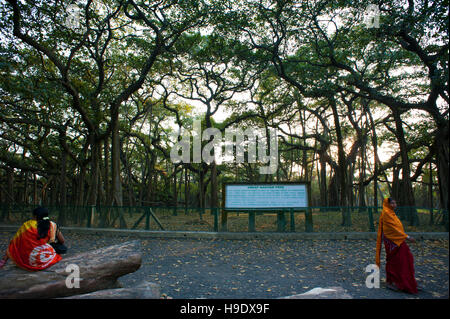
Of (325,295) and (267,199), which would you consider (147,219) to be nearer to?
(267,199)

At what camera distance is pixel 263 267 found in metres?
6.19

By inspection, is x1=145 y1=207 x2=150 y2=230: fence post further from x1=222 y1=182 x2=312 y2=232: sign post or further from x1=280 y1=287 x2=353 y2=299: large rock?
x1=280 y1=287 x2=353 y2=299: large rock

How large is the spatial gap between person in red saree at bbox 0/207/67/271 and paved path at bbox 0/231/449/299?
1.75 meters

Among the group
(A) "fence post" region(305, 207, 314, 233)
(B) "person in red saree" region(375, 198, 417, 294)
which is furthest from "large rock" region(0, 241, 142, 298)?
(A) "fence post" region(305, 207, 314, 233)

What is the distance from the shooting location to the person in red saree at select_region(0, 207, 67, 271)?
3.62 metres

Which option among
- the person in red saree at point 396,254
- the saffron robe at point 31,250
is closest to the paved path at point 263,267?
the person in red saree at point 396,254

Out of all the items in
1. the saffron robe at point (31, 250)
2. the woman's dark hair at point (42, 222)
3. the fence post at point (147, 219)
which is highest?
the woman's dark hair at point (42, 222)

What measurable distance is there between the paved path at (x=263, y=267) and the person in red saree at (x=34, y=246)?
175 cm

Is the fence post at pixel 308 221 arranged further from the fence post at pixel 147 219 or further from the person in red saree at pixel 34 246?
the person in red saree at pixel 34 246

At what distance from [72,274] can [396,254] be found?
504 cm

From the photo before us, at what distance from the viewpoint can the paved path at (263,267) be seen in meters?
4.35

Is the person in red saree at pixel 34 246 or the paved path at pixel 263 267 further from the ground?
the person in red saree at pixel 34 246

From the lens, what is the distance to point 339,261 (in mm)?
6551
